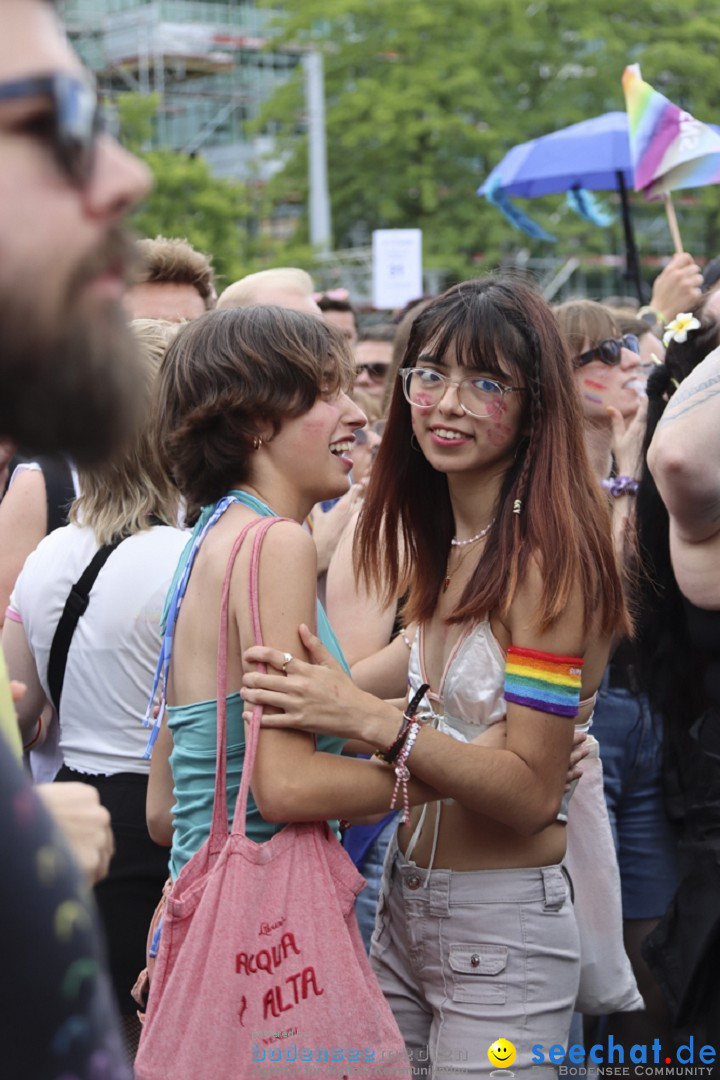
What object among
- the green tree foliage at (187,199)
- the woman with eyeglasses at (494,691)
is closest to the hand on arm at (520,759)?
the woman with eyeglasses at (494,691)

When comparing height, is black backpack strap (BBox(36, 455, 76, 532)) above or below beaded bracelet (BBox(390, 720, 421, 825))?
above

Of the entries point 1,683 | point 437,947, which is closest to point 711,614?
point 437,947

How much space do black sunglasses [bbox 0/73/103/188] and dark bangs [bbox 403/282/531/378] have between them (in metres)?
1.74

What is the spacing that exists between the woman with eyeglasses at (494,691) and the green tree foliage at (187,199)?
24127 millimetres

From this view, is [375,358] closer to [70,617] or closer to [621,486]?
[621,486]

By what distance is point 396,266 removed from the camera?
839 centimetres

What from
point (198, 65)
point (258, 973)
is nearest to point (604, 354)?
point (258, 973)

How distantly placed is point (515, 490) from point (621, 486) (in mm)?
1749

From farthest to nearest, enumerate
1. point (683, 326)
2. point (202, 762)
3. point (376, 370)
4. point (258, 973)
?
point (376, 370), point (683, 326), point (202, 762), point (258, 973)

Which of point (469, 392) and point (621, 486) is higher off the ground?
point (469, 392)

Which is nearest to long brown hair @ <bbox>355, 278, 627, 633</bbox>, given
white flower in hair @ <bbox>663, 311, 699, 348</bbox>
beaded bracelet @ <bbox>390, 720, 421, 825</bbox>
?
beaded bracelet @ <bbox>390, 720, 421, 825</bbox>

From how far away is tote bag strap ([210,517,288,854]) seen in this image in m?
2.18

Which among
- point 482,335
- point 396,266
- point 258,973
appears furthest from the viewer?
point 396,266

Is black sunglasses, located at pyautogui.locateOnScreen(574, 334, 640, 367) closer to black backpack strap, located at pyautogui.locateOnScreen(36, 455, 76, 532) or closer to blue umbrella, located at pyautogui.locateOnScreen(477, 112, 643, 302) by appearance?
black backpack strap, located at pyautogui.locateOnScreen(36, 455, 76, 532)
